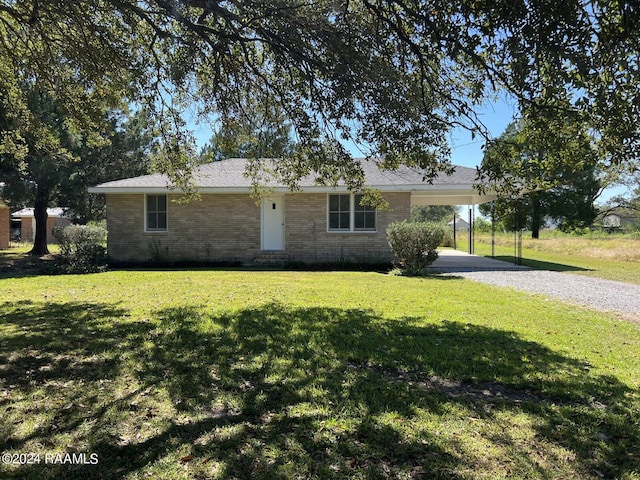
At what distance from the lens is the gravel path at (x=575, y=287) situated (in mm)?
8281

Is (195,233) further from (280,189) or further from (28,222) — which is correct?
(28,222)

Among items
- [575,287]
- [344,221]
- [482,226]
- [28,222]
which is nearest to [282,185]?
[344,221]

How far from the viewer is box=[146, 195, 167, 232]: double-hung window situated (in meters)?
15.5

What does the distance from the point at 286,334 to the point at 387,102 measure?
10.6ft

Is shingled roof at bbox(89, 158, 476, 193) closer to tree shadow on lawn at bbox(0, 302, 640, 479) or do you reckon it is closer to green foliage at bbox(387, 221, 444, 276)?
green foliage at bbox(387, 221, 444, 276)

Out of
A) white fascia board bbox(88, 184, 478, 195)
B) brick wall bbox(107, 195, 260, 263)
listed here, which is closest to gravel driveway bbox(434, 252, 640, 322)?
white fascia board bbox(88, 184, 478, 195)

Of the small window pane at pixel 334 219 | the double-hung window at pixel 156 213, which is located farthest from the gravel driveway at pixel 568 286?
the double-hung window at pixel 156 213

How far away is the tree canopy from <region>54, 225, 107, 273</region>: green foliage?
16.8ft

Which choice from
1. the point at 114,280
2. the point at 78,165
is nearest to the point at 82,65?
the point at 114,280

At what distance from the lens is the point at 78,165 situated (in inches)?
822

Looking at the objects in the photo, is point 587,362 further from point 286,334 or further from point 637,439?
point 286,334

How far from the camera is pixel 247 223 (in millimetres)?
15266

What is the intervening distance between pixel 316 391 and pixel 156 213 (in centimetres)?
1333

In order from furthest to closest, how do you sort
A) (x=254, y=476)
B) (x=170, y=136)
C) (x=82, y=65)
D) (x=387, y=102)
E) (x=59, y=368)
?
(x=170, y=136), (x=82, y=65), (x=387, y=102), (x=59, y=368), (x=254, y=476)
